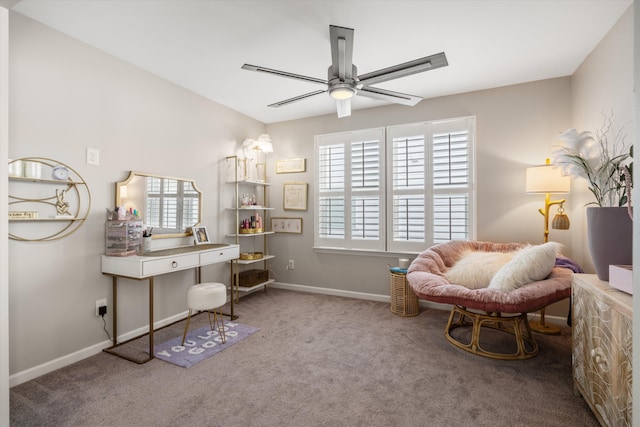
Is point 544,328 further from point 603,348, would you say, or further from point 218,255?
point 218,255

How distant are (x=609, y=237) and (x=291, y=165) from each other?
3548mm

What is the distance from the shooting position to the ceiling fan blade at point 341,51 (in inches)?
70.0

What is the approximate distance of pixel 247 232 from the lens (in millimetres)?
3990

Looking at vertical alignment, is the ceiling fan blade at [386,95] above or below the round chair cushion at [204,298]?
above

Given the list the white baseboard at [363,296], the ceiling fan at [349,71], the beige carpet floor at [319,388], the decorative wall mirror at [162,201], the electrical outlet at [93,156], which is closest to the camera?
the beige carpet floor at [319,388]

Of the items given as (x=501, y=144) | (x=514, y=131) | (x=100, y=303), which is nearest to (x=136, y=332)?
(x=100, y=303)

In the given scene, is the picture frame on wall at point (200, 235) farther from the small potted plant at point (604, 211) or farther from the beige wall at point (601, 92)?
the beige wall at point (601, 92)

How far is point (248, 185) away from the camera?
4391 millimetres

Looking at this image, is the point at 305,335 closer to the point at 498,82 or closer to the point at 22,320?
the point at 22,320

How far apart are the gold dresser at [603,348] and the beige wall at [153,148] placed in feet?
4.90

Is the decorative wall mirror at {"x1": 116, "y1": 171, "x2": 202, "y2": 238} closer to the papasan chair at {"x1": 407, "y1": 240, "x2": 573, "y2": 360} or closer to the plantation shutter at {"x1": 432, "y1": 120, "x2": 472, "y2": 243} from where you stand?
the papasan chair at {"x1": 407, "y1": 240, "x2": 573, "y2": 360}

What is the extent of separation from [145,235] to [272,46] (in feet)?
6.59

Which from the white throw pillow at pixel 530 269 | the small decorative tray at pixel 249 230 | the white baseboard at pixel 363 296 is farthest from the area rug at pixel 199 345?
the white throw pillow at pixel 530 269

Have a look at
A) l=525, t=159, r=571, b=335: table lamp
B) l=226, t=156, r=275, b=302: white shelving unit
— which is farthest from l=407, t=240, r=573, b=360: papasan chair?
l=226, t=156, r=275, b=302: white shelving unit
